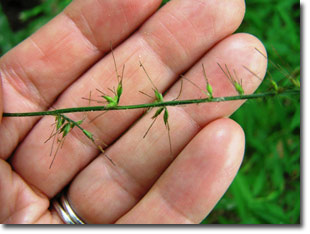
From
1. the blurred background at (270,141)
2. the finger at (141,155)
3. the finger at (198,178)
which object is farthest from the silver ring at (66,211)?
the blurred background at (270,141)

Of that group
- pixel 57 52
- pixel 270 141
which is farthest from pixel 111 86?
pixel 270 141

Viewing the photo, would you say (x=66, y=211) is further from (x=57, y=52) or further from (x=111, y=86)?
(x=57, y=52)

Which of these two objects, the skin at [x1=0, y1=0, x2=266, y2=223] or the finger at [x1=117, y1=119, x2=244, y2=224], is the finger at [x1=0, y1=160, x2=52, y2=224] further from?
the finger at [x1=117, y1=119, x2=244, y2=224]

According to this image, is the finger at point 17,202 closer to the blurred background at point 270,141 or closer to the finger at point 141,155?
the finger at point 141,155

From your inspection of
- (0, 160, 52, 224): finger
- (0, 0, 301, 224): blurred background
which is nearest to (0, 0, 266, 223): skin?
(0, 160, 52, 224): finger

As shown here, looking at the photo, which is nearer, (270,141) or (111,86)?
(111,86)

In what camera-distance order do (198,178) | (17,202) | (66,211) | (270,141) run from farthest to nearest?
(270,141)
(66,211)
(17,202)
(198,178)
